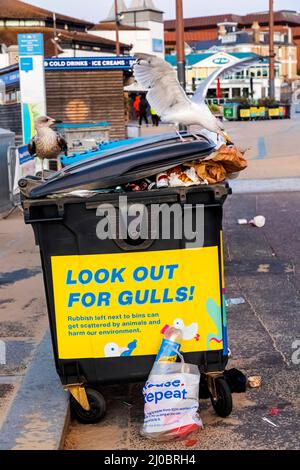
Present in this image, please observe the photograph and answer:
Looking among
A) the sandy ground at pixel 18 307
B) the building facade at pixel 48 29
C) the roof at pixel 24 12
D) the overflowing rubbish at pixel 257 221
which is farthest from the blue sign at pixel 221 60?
the sandy ground at pixel 18 307

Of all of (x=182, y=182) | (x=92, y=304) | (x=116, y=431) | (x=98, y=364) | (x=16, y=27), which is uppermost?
(x=16, y=27)

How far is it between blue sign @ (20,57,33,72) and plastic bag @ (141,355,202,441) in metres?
12.3

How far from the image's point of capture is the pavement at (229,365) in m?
3.93

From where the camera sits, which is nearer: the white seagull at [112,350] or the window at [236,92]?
the white seagull at [112,350]

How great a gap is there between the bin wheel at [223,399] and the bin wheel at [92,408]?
622 mm

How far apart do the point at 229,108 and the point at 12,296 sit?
3797cm

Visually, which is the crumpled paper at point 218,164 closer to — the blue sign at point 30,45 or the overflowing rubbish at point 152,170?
the overflowing rubbish at point 152,170

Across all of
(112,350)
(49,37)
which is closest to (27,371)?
(112,350)

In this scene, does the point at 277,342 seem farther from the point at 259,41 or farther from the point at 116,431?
the point at 259,41

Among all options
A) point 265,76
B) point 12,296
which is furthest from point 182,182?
point 265,76

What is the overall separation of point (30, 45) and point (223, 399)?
487 inches

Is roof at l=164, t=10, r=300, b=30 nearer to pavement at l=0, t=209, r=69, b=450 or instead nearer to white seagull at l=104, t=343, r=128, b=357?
pavement at l=0, t=209, r=69, b=450

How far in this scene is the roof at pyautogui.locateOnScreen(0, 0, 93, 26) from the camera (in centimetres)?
6794
